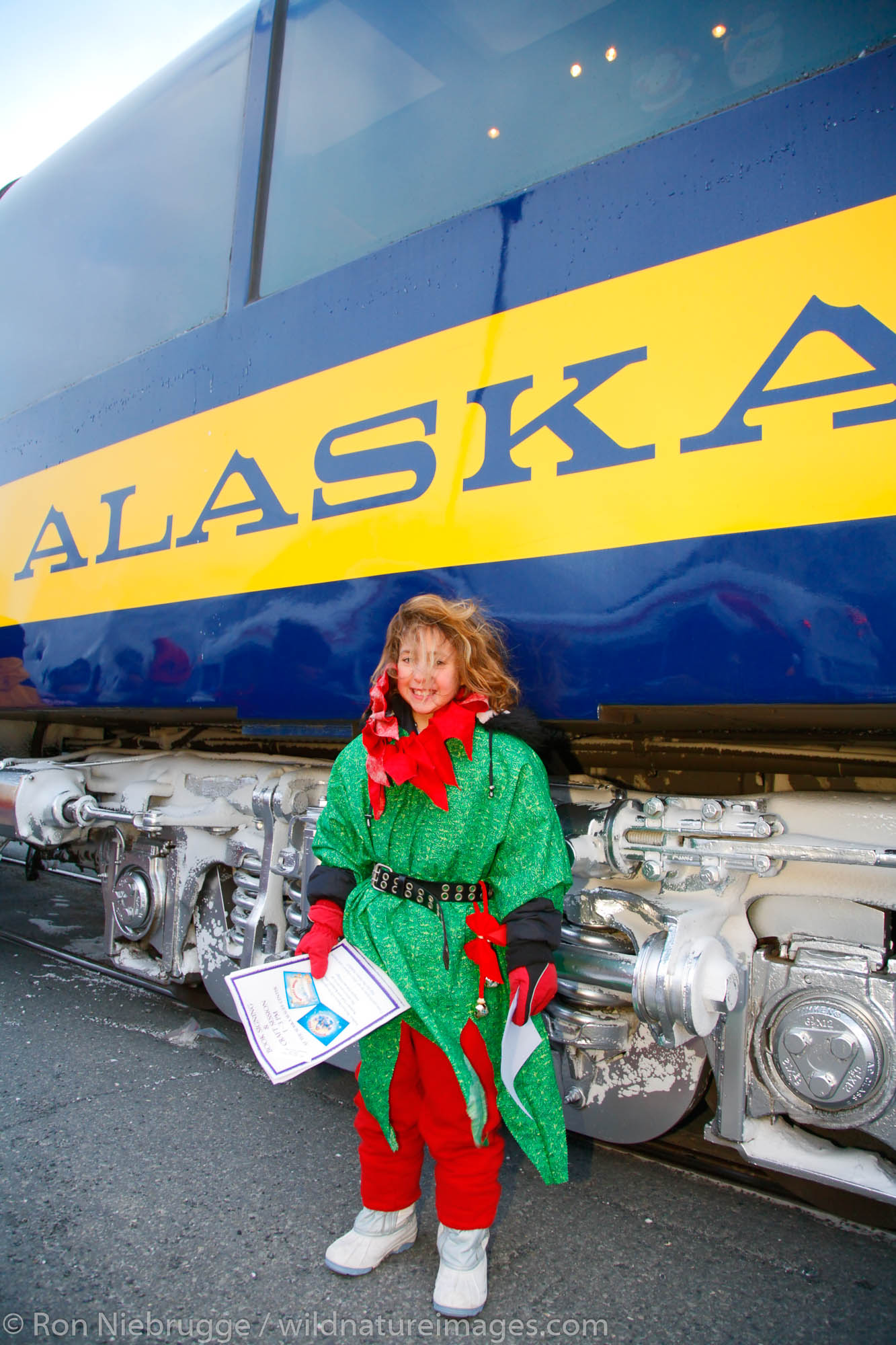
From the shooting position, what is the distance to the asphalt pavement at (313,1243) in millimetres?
1486

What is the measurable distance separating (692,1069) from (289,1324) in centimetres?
89

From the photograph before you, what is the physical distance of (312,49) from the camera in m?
2.25

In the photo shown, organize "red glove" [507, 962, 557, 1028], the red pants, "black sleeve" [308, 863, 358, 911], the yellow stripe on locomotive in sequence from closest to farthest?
the yellow stripe on locomotive → "red glove" [507, 962, 557, 1028] → the red pants → "black sleeve" [308, 863, 358, 911]

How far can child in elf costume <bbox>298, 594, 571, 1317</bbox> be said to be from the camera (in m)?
1.56

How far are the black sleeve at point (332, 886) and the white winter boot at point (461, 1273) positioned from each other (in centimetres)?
A: 63

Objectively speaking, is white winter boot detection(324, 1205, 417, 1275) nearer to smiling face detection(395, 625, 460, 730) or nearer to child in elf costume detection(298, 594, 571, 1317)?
child in elf costume detection(298, 594, 571, 1317)

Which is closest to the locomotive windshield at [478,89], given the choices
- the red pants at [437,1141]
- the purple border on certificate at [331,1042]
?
the purple border on certificate at [331,1042]

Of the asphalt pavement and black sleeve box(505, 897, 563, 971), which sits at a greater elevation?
black sleeve box(505, 897, 563, 971)

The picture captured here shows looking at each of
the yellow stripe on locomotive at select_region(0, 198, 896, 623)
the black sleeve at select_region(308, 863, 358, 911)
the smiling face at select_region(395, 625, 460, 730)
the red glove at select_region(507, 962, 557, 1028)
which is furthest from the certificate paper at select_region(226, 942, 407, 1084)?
the yellow stripe on locomotive at select_region(0, 198, 896, 623)

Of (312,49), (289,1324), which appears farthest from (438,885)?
(312,49)

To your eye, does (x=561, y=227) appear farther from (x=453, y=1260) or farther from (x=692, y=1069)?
(x=453, y=1260)

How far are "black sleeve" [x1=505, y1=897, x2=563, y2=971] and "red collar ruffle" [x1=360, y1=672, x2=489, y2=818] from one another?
0.78 feet

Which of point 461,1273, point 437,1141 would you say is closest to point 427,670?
point 437,1141

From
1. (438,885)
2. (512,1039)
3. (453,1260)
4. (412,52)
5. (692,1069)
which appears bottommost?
(453,1260)
